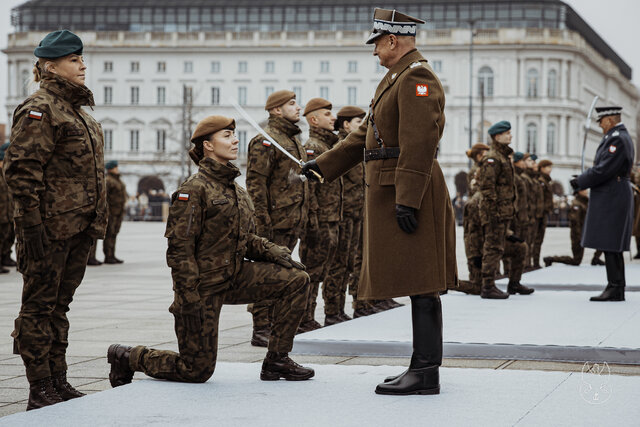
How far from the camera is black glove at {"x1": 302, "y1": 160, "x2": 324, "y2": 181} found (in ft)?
21.0

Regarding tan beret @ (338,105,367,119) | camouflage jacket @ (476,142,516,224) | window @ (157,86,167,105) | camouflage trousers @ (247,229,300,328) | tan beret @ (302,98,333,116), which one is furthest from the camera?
window @ (157,86,167,105)

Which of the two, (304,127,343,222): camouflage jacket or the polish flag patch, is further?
(304,127,343,222): camouflage jacket

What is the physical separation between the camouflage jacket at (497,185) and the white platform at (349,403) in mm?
5438

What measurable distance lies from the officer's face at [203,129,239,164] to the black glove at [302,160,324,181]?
42 cm

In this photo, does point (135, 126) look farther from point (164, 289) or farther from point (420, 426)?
point (420, 426)

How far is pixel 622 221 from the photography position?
36.0ft

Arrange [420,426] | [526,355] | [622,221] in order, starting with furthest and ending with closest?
1. [622,221]
2. [526,355]
3. [420,426]

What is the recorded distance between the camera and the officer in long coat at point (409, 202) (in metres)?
5.77

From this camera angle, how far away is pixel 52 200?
18.9ft

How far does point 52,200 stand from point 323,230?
12.7 feet

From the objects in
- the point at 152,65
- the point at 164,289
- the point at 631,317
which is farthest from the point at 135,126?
the point at 631,317

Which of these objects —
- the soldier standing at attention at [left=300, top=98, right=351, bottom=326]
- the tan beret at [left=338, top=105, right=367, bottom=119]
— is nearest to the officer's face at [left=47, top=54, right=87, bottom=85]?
the soldier standing at attention at [left=300, top=98, right=351, bottom=326]

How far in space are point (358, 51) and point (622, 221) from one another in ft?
273

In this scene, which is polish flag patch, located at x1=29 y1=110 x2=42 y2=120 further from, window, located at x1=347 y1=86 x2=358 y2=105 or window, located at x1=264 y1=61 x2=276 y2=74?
window, located at x1=264 y1=61 x2=276 y2=74
